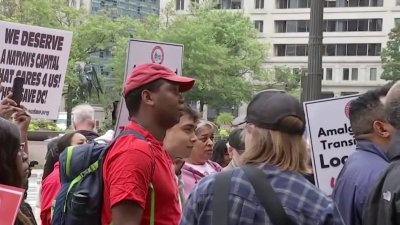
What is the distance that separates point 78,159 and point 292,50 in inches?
2694

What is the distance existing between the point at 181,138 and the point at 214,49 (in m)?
43.4

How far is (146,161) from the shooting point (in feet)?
10.5

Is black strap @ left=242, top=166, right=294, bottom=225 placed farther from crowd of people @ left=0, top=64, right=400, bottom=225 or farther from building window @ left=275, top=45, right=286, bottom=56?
building window @ left=275, top=45, right=286, bottom=56

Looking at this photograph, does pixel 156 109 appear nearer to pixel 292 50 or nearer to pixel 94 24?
pixel 94 24

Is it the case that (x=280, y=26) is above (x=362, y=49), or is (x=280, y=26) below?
above

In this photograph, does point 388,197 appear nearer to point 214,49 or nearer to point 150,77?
point 150,77

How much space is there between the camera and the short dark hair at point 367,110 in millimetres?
3934

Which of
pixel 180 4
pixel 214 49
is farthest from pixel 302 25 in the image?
pixel 214 49

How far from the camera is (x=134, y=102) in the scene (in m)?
3.49

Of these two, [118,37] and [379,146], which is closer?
[379,146]

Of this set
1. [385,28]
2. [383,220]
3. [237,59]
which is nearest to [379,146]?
[383,220]

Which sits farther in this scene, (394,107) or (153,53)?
(153,53)

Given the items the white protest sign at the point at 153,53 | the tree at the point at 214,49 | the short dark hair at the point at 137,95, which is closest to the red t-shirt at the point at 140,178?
the short dark hair at the point at 137,95

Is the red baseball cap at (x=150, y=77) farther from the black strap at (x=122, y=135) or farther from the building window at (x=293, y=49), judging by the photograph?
the building window at (x=293, y=49)
